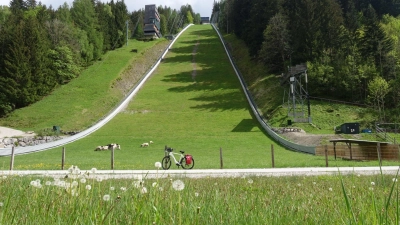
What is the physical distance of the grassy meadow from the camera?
2212 cm

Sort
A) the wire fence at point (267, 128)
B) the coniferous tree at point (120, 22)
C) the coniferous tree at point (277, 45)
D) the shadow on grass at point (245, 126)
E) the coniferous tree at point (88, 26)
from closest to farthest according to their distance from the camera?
1. the wire fence at point (267, 128)
2. the shadow on grass at point (245, 126)
3. the coniferous tree at point (277, 45)
4. the coniferous tree at point (88, 26)
5. the coniferous tree at point (120, 22)

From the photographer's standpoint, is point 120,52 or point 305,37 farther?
point 120,52

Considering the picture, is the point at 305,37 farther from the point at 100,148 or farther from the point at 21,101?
the point at 21,101

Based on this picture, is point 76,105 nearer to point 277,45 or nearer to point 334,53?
point 277,45

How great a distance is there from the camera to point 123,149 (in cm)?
2906

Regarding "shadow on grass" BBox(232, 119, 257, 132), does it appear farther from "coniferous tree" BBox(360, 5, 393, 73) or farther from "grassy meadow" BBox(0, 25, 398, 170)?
"coniferous tree" BBox(360, 5, 393, 73)

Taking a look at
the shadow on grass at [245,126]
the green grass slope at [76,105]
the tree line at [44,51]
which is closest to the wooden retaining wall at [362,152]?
the shadow on grass at [245,126]

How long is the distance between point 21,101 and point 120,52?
105 feet

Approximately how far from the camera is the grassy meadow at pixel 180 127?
72.6 ft

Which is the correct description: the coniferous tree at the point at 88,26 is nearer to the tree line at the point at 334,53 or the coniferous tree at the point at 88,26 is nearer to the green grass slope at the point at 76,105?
the green grass slope at the point at 76,105

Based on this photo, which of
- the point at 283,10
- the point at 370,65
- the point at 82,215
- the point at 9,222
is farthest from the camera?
the point at 283,10

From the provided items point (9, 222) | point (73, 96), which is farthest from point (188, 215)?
point (73, 96)

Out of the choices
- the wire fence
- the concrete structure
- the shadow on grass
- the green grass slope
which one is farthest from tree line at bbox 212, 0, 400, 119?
the concrete structure

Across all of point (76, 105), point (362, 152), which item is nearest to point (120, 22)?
point (76, 105)
